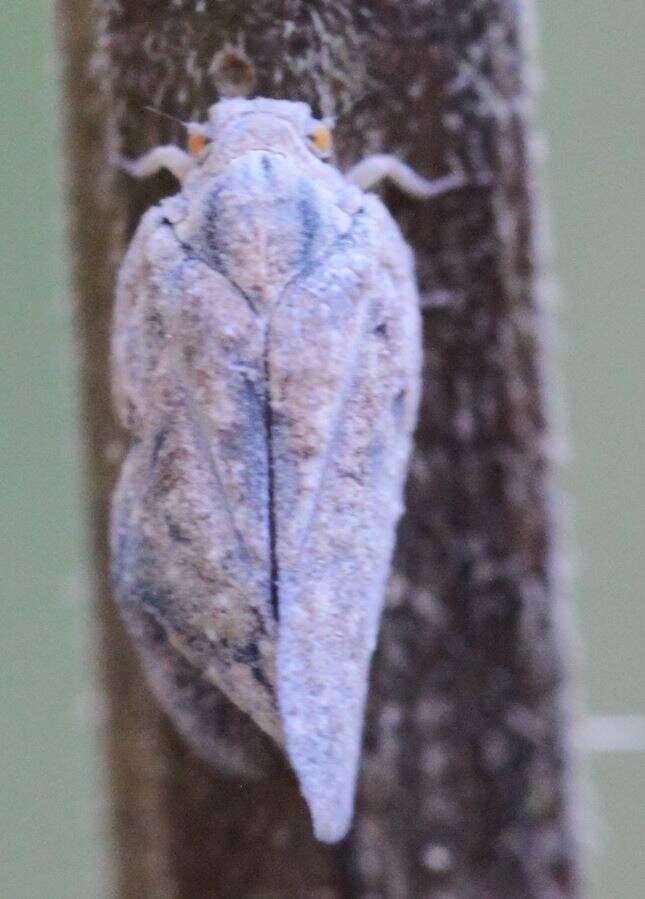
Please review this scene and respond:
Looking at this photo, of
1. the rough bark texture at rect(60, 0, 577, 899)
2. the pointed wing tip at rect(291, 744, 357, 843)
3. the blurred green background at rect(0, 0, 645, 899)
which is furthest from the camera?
the blurred green background at rect(0, 0, 645, 899)

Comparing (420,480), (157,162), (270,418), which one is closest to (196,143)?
(157,162)

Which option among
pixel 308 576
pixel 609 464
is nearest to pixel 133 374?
pixel 308 576

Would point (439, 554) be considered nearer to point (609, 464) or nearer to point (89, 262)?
point (89, 262)

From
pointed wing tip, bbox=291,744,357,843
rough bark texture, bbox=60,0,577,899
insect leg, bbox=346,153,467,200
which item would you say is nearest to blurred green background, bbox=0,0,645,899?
rough bark texture, bbox=60,0,577,899

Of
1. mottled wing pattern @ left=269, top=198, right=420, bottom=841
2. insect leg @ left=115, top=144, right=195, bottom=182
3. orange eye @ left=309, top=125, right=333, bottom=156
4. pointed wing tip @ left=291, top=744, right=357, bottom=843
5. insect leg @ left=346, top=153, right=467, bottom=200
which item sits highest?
orange eye @ left=309, top=125, right=333, bottom=156

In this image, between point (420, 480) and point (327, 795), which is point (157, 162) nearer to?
point (420, 480)

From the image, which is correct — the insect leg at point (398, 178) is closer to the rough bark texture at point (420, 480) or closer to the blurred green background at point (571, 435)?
the rough bark texture at point (420, 480)

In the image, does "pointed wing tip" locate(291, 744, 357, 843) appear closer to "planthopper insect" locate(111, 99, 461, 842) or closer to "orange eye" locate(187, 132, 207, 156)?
"planthopper insect" locate(111, 99, 461, 842)
